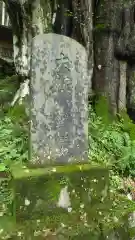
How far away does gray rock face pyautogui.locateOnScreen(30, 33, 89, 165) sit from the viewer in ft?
9.87

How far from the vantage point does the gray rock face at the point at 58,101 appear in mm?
3008

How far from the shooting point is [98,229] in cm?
303

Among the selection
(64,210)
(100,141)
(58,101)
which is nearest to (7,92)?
(100,141)

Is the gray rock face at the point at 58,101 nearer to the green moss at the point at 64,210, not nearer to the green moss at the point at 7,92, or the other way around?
the green moss at the point at 64,210

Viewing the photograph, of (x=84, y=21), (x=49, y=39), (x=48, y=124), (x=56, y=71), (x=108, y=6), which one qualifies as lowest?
(x=48, y=124)

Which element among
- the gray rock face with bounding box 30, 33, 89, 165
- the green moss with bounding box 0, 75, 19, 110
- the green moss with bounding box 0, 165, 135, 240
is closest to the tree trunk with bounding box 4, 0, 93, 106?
the green moss with bounding box 0, 75, 19, 110

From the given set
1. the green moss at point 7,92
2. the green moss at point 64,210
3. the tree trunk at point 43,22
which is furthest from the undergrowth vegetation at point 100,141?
the tree trunk at point 43,22

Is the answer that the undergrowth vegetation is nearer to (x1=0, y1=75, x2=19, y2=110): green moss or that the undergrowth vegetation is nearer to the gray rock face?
(x1=0, y1=75, x2=19, y2=110): green moss

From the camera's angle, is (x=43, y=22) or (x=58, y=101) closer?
(x=58, y=101)

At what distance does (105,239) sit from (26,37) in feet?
14.2

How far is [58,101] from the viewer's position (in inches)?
122

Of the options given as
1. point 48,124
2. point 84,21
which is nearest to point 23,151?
point 48,124

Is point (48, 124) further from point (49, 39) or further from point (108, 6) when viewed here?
point (108, 6)

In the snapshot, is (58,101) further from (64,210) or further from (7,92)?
(7,92)
